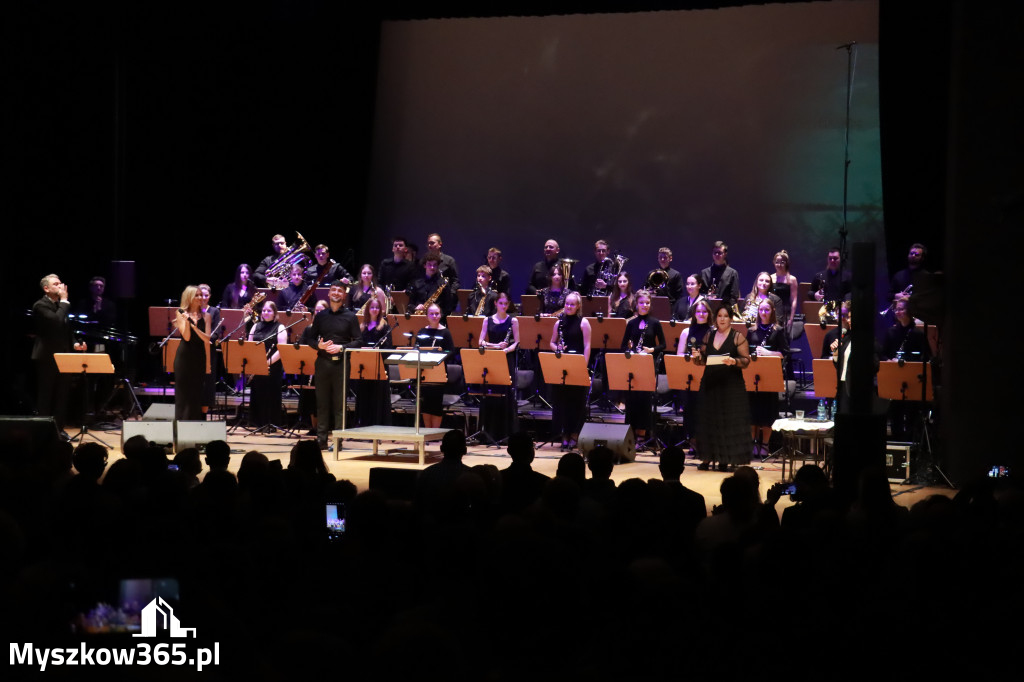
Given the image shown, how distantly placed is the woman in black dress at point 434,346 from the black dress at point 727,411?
3.05 meters

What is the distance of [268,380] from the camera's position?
1296 cm

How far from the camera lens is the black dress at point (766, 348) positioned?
37.9 feet

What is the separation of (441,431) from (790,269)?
5777 millimetres

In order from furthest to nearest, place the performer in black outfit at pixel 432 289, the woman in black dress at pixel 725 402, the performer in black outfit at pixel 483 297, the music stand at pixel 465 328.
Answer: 1. the performer in black outfit at pixel 432 289
2. the performer in black outfit at pixel 483 297
3. the music stand at pixel 465 328
4. the woman in black dress at pixel 725 402

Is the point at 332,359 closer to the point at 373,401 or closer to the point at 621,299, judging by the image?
the point at 373,401

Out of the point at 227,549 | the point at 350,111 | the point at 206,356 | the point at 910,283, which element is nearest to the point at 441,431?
the point at 206,356

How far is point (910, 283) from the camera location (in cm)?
1242

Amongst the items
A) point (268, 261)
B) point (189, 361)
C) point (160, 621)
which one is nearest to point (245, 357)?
point (189, 361)

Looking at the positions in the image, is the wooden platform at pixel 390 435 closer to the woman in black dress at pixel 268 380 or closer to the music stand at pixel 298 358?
the music stand at pixel 298 358

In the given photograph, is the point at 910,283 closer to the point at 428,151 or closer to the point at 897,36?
the point at 897,36

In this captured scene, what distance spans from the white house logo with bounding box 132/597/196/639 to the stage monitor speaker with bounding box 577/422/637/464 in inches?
307

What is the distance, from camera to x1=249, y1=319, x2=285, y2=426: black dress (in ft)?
42.4

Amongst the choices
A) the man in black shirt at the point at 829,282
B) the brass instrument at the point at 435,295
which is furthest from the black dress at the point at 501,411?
the man in black shirt at the point at 829,282

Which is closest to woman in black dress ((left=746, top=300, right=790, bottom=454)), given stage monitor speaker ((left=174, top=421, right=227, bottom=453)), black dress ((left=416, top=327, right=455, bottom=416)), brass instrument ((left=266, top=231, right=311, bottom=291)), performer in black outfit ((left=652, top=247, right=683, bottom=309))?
performer in black outfit ((left=652, top=247, right=683, bottom=309))
